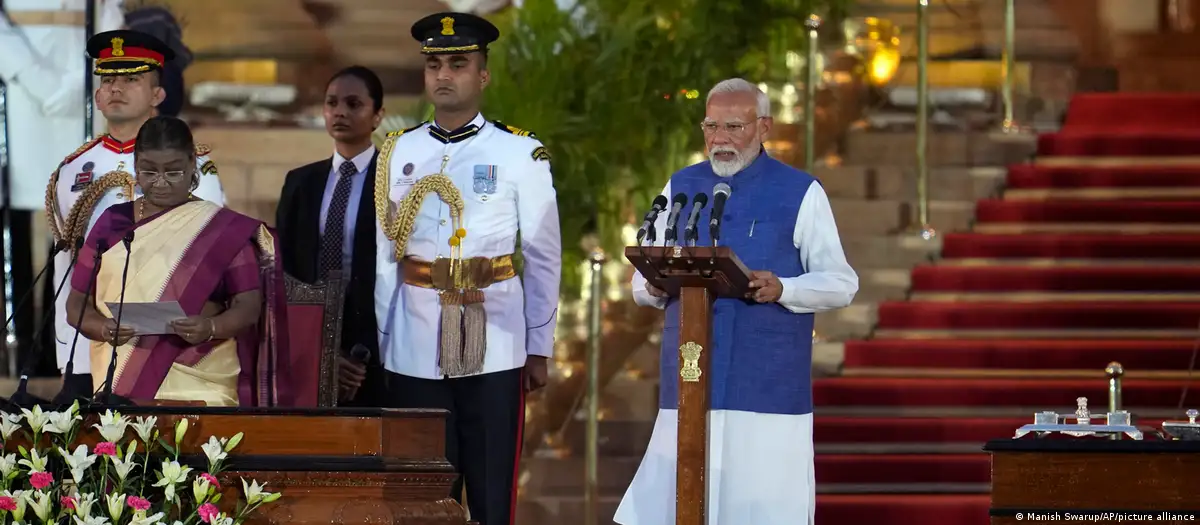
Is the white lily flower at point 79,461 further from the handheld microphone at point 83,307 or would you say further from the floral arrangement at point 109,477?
the handheld microphone at point 83,307

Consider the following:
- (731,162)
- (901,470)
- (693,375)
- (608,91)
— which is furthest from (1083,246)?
(693,375)

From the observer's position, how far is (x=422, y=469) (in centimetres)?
431

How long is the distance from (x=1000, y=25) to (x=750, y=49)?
249cm

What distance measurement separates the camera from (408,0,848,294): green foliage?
776 centimetres

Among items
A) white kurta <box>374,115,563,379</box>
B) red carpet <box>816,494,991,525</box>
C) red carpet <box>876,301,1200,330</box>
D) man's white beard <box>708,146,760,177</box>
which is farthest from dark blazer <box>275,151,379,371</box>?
red carpet <box>876,301,1200,330</box>

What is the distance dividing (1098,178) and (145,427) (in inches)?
247

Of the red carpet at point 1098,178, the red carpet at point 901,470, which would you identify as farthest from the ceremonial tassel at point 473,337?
the red carpet at point 1098,178

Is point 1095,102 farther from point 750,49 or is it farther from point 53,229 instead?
point 53,229

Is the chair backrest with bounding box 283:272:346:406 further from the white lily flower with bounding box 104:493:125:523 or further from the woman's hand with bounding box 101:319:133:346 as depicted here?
the white lily flower with bounding box 104:493:125:523

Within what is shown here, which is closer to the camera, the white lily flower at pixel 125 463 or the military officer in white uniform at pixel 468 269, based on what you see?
the white lily flower at pixel 125 463

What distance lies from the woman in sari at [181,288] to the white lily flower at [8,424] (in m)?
0.60

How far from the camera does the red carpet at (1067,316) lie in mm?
8555

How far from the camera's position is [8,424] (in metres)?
4.25

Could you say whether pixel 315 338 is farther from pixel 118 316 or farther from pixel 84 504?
pixel 84 504
